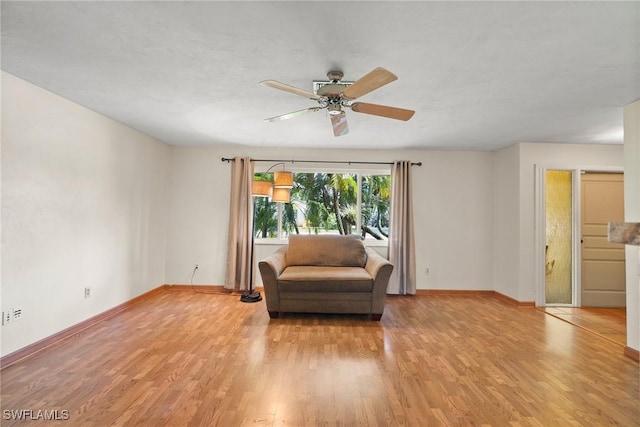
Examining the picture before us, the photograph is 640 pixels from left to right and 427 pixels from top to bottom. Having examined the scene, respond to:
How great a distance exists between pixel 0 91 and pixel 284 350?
2.96 meters

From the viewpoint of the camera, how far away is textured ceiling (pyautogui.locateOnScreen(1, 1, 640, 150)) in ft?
5.21

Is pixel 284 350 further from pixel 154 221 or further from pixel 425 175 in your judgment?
pixel 425 175

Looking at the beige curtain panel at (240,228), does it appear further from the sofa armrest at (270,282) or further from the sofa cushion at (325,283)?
the sofa cushion at (325,283)

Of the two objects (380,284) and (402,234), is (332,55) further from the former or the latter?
(402,234)

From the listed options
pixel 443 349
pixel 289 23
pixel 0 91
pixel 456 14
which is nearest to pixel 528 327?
pixel 443 349

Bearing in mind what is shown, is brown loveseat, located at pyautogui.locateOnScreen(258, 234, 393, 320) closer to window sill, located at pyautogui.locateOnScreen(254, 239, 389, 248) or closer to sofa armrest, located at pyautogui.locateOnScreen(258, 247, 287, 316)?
sofa armrest, located at pyautogui.locateOnScreen(258, 247, 287, 316)

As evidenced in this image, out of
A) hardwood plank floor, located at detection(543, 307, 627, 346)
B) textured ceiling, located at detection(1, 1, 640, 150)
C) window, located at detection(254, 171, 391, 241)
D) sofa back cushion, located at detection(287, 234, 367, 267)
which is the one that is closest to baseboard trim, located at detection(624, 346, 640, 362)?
hardwood plank floor, located at detection(543, 307, 627, 346)

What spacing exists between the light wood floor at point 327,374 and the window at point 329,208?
5.65ft

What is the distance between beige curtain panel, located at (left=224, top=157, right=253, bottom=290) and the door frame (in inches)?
158

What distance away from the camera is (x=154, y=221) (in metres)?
4.43

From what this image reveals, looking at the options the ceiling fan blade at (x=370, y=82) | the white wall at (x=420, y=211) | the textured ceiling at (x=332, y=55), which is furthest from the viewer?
the white wall at (x=420, y=211)

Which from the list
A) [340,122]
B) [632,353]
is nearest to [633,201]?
[632,353]

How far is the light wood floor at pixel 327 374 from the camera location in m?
1.80

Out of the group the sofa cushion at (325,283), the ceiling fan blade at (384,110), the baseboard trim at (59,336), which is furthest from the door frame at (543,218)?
the baseboard trim at (59,336)
